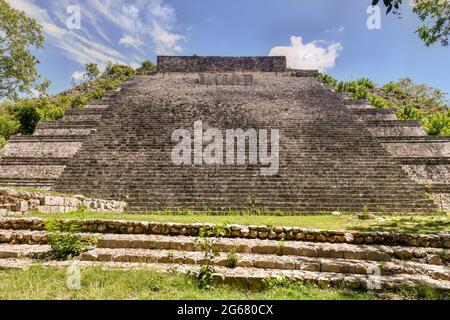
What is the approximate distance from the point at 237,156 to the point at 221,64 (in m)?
18.0

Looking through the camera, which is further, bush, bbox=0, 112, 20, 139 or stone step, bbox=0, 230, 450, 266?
bush, bbox=0, 112, 20, 139

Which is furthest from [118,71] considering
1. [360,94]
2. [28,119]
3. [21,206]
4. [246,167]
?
[21,206]

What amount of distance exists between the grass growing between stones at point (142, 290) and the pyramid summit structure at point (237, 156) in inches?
257

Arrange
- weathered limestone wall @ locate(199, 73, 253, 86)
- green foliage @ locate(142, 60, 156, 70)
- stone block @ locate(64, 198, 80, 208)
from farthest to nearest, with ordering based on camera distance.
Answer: green foliage @ locate(142, 60, 156, 70)
weathered limestone wall @ locate(199, 73, 253, 86)
stone block @ locate(64, 198, 80, 208)

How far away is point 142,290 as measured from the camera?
329 centimetres

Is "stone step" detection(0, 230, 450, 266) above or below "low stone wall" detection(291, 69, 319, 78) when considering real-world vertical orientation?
below

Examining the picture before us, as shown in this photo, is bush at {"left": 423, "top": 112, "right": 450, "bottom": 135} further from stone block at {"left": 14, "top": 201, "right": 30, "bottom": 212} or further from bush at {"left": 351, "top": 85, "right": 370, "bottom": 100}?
stone block at {"left": 14, "top": 201, "right": 30, "bottom": 212}

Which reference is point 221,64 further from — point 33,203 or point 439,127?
point 33,203

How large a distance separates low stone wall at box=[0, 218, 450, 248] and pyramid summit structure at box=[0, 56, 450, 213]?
14.0ft

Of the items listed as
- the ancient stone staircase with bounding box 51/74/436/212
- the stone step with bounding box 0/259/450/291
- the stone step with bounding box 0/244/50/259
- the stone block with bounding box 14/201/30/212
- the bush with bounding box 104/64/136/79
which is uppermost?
the bush with bounding box 104/64/136/79

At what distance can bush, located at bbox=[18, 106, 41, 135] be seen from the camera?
21.3 m

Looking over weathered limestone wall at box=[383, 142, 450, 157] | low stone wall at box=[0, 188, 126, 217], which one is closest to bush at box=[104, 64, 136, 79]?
weathered limestone wall at box=[383, 142, 450, 157]

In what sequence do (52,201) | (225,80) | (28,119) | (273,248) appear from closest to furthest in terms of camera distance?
(273,248)
(52,201)
(28,119)
(225,80)

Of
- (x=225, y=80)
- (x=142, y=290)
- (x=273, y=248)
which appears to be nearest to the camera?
(x=142, y=290)
